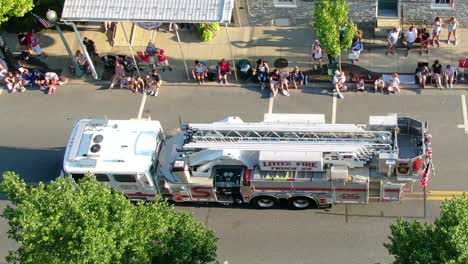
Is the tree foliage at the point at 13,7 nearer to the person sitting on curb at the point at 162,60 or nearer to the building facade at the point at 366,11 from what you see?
the person sitting on curb at the point at 162,60

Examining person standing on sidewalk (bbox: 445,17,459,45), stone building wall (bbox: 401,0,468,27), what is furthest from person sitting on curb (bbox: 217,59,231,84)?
person standing on sidewalk (bbox: 445,17,459,45)

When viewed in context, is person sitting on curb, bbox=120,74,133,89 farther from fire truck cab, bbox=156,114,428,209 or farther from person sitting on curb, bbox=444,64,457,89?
person sitting on curb, bbox=444,64,457,89

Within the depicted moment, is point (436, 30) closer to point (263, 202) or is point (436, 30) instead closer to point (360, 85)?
point (360, 85)

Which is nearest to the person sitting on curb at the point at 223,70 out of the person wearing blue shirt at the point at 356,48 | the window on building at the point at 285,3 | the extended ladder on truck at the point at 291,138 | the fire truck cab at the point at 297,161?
the window on building at the point at 285,3

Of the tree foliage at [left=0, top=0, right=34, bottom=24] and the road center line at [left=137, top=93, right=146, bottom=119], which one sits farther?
the road center line at [left=137, top=93, right=146, bottom=119]

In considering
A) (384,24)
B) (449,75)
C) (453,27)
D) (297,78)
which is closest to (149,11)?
(297,78)
